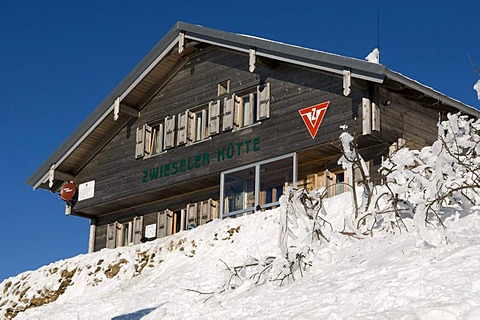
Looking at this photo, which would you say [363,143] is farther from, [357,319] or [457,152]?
[357,319]

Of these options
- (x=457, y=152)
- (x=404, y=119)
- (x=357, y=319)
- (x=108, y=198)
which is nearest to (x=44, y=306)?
(x=108, y=198)

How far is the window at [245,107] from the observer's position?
79.8 ft

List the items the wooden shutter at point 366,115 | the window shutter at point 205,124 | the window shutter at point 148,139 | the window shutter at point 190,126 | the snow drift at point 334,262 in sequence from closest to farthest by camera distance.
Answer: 1. the snow drift at point 334,262
2. the wooden shutter at point 366,115
3. the window shutter at point 205,124
4. the window shutter at point 190,126
5. the window shutter at point 148,139

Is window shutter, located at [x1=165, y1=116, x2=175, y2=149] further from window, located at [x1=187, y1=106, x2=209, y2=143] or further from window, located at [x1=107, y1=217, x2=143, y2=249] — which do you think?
window, located at [x1=107, y1=217, x2=143, y2=249]

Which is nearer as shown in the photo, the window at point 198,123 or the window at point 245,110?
the window at point 245,110

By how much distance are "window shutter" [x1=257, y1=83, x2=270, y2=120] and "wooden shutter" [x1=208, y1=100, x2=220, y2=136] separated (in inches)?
69.9

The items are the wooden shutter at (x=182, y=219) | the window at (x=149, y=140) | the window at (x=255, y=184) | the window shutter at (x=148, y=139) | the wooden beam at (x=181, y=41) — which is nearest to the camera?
the window at (x=255, y=184)

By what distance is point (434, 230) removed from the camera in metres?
11.4

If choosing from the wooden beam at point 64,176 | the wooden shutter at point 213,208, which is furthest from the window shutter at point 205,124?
the wooden beam at point 64,176

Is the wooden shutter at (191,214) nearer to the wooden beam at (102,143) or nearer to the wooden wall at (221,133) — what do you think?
the wooden wall at (221,133)

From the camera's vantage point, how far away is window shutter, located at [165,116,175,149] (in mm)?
27000

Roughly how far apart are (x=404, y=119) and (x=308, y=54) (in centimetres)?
312

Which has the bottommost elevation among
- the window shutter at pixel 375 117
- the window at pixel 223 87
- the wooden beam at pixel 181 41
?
the window shutter at pixel 375 117

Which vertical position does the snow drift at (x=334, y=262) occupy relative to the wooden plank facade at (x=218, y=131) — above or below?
below
